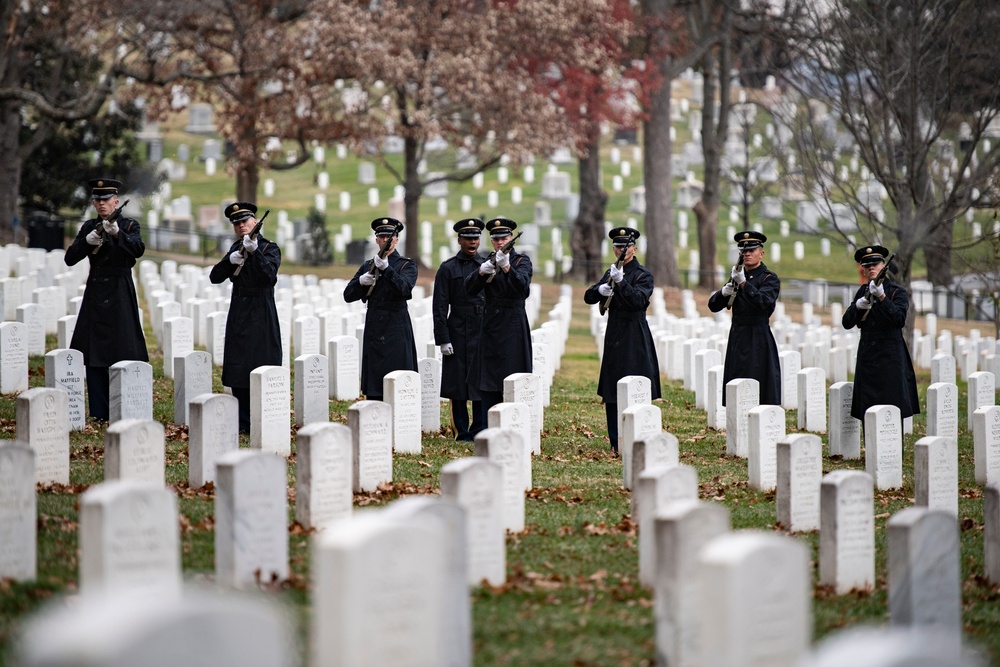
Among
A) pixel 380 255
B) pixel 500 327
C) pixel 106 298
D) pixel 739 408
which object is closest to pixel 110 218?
pixel 106 298

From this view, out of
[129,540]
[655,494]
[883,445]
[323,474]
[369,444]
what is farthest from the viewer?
[883,445]

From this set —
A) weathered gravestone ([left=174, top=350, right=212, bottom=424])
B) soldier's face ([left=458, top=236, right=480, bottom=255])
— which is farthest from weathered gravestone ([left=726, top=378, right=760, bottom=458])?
weathered gravestone ([left=174, top=350, right=212, bottom=424])

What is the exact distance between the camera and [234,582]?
6.31 meters

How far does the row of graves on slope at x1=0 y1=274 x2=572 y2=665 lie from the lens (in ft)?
12.3

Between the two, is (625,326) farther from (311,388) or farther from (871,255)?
(311,388)

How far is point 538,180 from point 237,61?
23.1m

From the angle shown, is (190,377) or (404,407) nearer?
(404,407)

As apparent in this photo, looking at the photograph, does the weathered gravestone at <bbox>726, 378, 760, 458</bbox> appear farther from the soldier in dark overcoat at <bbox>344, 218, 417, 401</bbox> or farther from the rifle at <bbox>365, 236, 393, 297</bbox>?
the rifle at <bbox>365, 236, 393, 297</bbox>

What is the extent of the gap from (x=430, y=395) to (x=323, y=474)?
480 centimetres

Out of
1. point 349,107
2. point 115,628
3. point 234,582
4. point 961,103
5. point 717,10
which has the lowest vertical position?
point 234,582

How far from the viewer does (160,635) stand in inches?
140

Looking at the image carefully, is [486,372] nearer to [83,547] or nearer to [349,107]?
[83,547]

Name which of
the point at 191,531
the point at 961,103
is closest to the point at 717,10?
the point at 961,103

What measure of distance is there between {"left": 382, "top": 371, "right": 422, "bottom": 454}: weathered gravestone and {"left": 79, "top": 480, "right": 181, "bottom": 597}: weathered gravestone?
17.5ft
